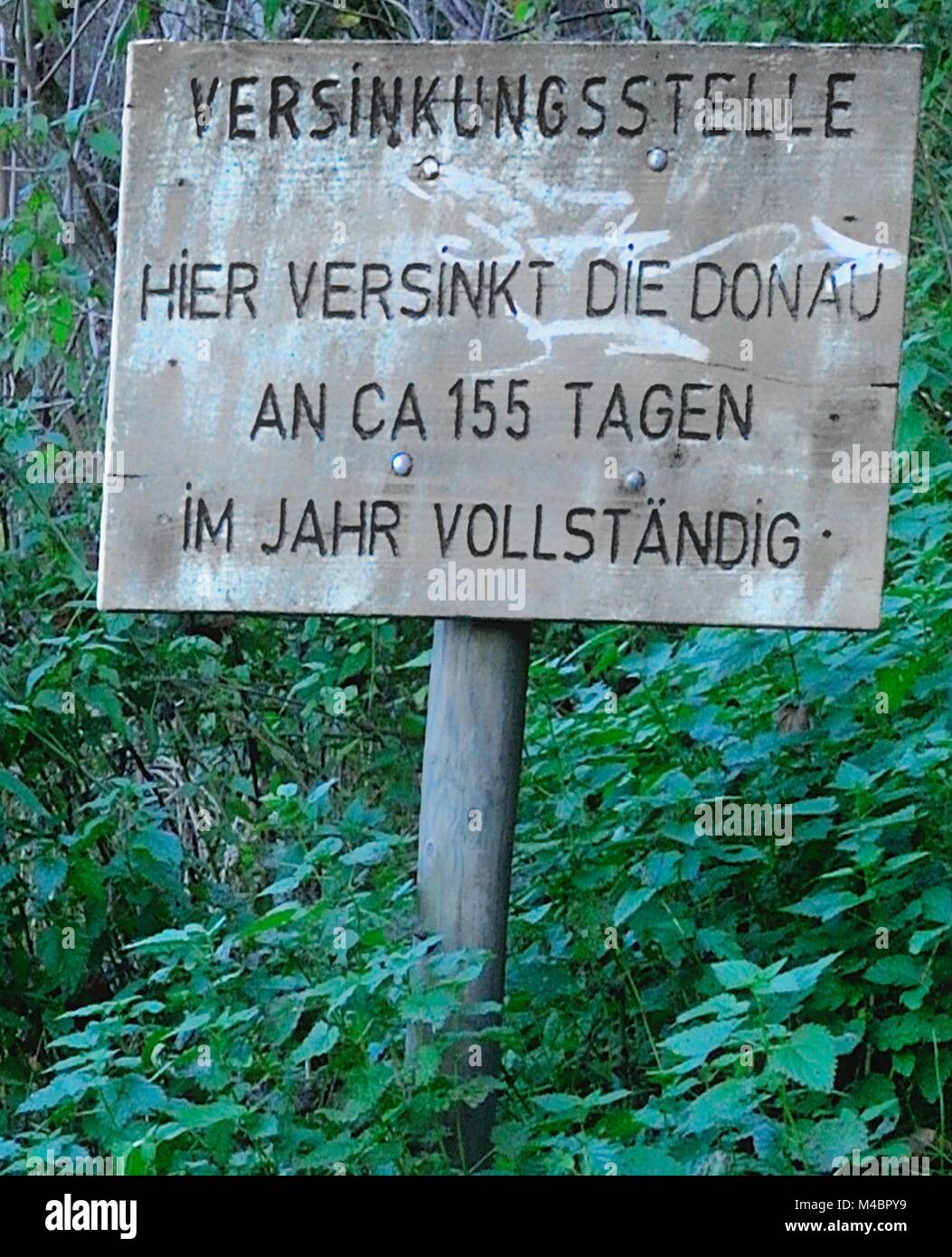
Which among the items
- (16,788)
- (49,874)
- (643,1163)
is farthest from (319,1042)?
(16,788)

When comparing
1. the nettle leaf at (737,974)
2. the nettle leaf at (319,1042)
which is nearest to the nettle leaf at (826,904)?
the nettle leaf at (737,974)

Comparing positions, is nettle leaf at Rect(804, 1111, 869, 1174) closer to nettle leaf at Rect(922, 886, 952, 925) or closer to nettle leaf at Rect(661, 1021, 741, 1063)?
nettle leaf at Rect(661, 1021, 741, 1063)

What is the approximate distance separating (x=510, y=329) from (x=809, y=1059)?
1296mm

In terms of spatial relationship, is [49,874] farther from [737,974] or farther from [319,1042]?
[737,974]

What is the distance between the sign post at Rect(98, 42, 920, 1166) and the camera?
311 centimetres

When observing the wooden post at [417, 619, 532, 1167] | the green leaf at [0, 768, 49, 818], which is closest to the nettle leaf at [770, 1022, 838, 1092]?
the wooden post at [417, 619, 532, 1167]

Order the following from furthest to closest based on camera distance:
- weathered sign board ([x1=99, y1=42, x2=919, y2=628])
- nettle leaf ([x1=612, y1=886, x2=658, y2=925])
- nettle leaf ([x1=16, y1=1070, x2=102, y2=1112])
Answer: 1. nettle leaf ([x1=612, y1=886, x2=658, y2=925])
2. weathered sign board ([x1=99, y1=42, x2=919, y2=628])
3. nettle leaf ([x1=16, y1=1070, x2=102, y2=1112])

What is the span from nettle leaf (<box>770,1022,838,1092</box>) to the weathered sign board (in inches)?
28.3

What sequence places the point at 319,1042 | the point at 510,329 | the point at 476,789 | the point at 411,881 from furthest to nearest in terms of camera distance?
1. the point at 411,881
2. the point at 476,789
3. the point at 510,329
4. the point at 319,1042

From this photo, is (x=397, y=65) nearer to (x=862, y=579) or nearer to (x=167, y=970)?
(x=862, y=579)

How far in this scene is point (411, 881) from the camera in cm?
395

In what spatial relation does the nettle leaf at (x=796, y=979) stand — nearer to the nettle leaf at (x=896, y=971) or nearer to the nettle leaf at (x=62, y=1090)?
the nettle leaf at (x=896, y=971)

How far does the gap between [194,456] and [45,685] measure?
139cm

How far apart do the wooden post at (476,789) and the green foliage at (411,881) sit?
0.42 ft
